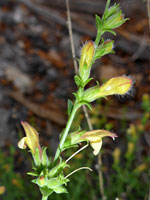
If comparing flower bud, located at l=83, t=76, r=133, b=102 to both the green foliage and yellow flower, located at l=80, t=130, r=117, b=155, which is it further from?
the green foliage

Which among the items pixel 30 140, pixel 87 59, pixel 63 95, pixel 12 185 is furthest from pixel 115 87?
pixel 63 95

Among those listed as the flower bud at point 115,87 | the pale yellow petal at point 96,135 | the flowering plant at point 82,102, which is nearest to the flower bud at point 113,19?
the flowering plant at point 82,102

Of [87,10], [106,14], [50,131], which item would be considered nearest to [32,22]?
[87,10]

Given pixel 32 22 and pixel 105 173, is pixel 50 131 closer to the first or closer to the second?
pixel 105 173

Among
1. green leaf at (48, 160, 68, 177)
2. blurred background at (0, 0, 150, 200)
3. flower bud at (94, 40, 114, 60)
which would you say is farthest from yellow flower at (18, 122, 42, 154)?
blurred background at (0, 0, 150, 200)

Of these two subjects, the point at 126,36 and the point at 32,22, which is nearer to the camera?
the point at 126,36

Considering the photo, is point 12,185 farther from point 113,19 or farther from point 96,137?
point 113,19

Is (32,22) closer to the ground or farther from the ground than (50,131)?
farther from the ground
